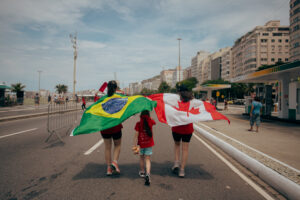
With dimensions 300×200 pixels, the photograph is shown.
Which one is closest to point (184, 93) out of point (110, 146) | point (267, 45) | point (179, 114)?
point (179, 114)

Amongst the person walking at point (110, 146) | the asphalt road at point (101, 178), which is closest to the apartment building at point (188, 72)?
the asphalt road at point (101, 178)

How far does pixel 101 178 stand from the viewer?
161 inches

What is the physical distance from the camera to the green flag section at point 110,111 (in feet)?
13.6

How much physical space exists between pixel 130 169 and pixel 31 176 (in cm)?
205

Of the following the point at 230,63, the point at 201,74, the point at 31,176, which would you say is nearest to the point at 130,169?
the point at 31,176

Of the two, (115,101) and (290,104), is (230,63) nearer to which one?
(290,104)

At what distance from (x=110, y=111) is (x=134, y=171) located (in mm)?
Result: 1463

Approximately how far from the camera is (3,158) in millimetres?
5234

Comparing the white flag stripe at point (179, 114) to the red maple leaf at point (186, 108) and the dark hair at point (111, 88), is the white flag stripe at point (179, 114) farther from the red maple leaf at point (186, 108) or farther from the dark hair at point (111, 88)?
the dark hair at point (111, 88)

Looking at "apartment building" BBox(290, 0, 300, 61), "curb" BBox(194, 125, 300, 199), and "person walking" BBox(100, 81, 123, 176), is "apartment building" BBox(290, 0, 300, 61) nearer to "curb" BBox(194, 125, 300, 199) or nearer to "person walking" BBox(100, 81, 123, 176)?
"curb" BBox(194, 125, 300, 199)

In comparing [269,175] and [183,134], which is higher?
[183,134]

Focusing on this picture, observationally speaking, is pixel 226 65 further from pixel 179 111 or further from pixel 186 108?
pixel 179 111

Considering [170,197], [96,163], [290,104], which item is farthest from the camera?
[290,104]

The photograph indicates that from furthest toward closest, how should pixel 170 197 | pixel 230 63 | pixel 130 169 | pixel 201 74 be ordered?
pixel 201 74 → pixel 230 63 → pixel 130 169 → pixel 170 197
